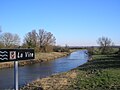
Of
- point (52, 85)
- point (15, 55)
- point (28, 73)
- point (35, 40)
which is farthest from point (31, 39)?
point (15, 55)

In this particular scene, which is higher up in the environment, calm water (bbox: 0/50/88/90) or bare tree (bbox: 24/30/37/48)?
bare tree (bbox: 24/30/37/48)

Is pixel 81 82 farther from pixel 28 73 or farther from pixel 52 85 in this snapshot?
pixel 28 73

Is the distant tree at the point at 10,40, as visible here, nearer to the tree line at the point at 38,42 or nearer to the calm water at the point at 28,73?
the tree line at the point at 38,42

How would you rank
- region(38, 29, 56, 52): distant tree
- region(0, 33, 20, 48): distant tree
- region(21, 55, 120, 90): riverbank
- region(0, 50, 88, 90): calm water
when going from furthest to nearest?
1. region(38, 29, 56, 52): distant tree
2. region(0, 33, 20, 48): distant tree
3. region(0, 50, 88, 90): calm water
4. region(21, 55, 120, 90): riverbank

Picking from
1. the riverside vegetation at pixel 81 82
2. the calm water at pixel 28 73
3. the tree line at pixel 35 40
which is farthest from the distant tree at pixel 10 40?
the riverside vegetation at pixel 81 82

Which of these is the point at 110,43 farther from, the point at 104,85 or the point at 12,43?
the point at 104,85

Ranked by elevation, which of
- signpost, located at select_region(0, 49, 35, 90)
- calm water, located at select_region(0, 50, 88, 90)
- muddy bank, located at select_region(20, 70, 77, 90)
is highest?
signpost, located at select_region(0, 49, 35, 90)

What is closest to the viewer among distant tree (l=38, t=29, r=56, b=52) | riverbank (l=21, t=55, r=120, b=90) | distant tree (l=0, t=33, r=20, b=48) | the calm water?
riverbank (l=21, t=55, r=120, b=90)

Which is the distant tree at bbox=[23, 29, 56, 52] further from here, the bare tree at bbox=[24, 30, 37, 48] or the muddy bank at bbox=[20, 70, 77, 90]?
the muddy bank at bbox=[20, 70, 77, 90]

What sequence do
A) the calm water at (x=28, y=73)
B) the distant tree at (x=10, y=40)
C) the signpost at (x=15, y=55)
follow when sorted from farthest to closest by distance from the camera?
1. the distant tree at (x=10, y=40)
2. the calm water at (x=28, y=73)
3. the signpost at (x=15, y=55)

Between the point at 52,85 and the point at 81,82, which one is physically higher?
the point at 81,82

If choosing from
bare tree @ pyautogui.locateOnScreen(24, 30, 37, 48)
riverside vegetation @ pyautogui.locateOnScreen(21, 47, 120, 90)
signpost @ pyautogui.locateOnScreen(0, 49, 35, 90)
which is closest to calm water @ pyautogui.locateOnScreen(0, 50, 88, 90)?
riverside vegetation @ pyautogui.locateOnScreen(21, 47, 120, 90)

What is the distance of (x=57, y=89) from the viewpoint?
50.2ft

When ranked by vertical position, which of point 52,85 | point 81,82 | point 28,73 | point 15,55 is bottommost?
point 28,73
